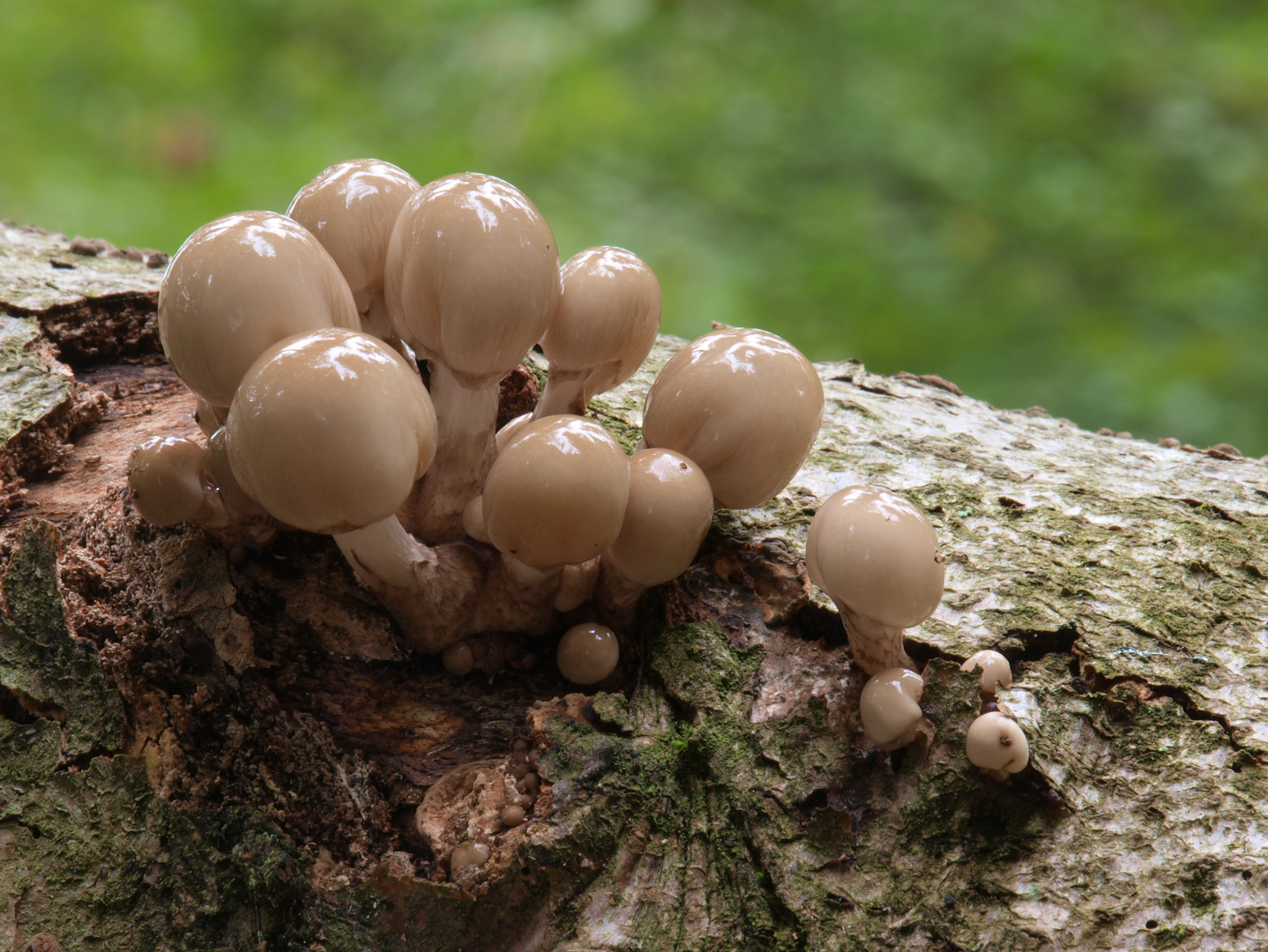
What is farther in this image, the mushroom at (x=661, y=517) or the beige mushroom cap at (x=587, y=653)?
the beige mushroom cap at (x=587, y=653)

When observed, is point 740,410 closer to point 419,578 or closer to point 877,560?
point 877,560

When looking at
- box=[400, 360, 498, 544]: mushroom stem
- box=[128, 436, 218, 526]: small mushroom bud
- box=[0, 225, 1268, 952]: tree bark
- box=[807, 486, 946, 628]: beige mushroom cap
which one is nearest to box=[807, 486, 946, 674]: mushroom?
box=[807, 486, 946, 628]: beige mushroom cap

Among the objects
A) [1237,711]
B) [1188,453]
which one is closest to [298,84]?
[1188,453]

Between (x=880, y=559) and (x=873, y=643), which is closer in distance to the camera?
(x=880, y=559)

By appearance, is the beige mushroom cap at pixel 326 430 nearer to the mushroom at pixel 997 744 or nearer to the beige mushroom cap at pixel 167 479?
the beige mushroom cap at pixel 167 479

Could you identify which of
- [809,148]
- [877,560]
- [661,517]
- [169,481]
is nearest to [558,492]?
[661,517]

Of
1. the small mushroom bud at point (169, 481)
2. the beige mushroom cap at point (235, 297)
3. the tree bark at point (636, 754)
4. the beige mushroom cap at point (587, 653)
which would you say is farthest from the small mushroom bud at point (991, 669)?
the small mushroom bud at point (169, 481)
